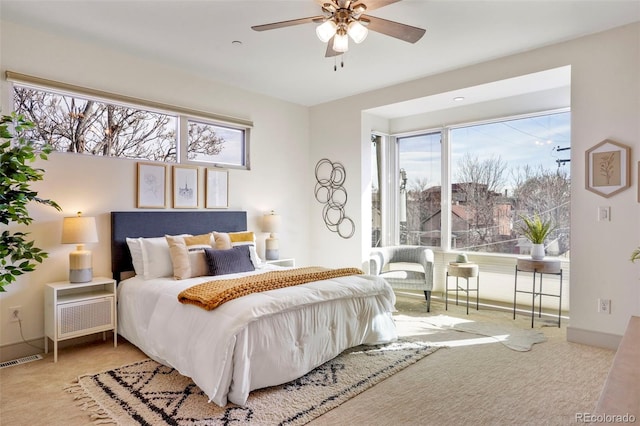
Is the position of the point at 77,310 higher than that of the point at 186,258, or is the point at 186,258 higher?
the point at 186,258

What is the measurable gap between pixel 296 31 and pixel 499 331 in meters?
3.48

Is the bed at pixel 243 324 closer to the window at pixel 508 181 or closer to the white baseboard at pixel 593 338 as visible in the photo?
the white baseboard at pixel 593 338

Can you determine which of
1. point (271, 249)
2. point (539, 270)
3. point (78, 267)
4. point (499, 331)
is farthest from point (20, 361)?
point (539, 270)

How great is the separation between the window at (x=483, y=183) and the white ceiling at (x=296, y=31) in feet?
4.03

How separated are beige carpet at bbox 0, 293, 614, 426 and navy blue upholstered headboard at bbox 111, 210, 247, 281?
808 millimetres

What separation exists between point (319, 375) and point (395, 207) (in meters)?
3.49

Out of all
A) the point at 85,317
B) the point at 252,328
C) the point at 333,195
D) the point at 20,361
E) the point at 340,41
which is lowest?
the point at 20,361

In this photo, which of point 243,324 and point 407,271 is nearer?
point 243,324

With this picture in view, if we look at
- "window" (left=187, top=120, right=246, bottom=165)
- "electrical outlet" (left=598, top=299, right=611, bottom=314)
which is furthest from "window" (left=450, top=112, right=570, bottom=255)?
"window" (left=187, top=120, right=246, bottom=165)

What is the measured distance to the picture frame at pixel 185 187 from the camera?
418 cm

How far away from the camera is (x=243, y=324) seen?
93.0 inches

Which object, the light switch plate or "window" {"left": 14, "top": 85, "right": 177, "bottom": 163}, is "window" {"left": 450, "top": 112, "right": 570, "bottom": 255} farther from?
"window" {"left": 14, "top": 85, "right": 177, "bottom": 163}

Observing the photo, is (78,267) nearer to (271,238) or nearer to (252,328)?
(252,328)

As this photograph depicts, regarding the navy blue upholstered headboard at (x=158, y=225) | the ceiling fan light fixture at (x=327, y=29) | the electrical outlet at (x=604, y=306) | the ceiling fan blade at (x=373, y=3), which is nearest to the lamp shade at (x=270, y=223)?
the navy blue upholstered headboard at (x=158, y=225)
